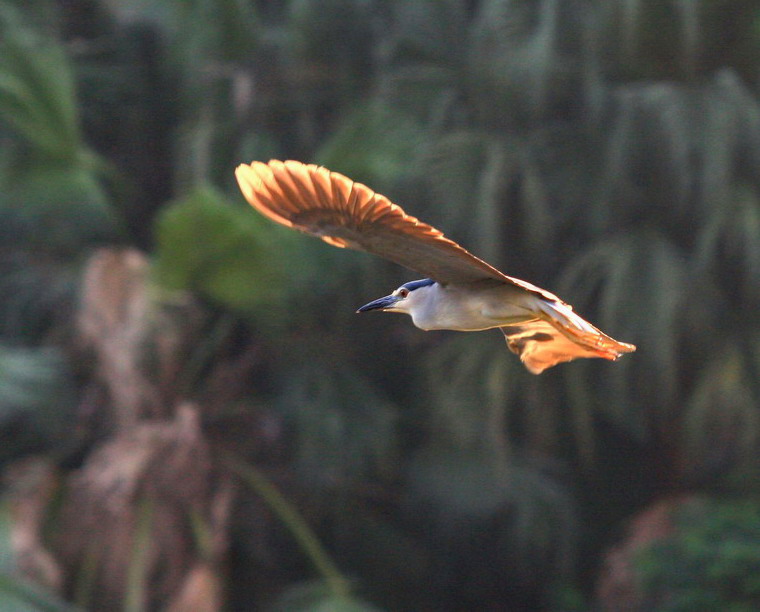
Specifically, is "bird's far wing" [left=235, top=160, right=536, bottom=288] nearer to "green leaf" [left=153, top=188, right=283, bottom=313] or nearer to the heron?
the heron

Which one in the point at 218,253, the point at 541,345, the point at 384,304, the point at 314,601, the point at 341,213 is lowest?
the point at 314,601

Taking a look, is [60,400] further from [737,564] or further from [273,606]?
[737,564]

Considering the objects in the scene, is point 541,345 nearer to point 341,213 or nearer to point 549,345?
point 549,345

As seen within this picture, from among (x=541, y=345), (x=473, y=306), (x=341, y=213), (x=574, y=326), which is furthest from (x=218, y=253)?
(x=341, y=213)

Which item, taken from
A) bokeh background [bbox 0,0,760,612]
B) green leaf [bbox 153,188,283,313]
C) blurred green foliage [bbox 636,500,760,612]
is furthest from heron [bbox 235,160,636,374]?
blurred green foliage [bbox 636,500,760,612]

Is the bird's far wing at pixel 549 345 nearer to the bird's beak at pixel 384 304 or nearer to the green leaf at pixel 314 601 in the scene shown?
the bird's beak at pixel 384 304

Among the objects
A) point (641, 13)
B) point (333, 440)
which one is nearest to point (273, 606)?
point (333, 440)

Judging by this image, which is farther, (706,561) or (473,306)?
(706,561)
